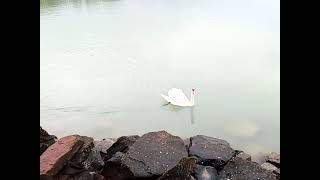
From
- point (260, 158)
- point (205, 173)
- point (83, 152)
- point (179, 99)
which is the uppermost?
point (179, 99)

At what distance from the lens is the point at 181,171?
1944 millimetres

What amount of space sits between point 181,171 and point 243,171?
42 centimetres

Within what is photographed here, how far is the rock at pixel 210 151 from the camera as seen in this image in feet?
7.40

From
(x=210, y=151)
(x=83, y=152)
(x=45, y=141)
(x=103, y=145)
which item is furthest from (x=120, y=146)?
(x=210, y=151)

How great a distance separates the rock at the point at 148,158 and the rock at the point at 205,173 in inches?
4.8

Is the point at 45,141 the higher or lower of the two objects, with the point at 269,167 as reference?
higher

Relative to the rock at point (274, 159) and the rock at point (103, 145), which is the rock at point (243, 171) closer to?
the rock at point (274, 159)

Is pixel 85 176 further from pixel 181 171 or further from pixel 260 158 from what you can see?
pixel 260 158

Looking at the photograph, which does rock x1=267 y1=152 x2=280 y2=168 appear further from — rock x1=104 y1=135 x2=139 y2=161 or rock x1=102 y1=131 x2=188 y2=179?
rock x1=104 y1=135 x2=139 y2=161

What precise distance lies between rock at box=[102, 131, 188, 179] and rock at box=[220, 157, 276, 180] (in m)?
0.25

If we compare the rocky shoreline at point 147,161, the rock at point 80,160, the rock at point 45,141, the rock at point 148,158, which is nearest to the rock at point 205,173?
the rocky shoreline at point 147,161

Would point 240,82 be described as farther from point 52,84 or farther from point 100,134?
point 52,84

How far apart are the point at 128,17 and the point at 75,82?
80.4 inches
